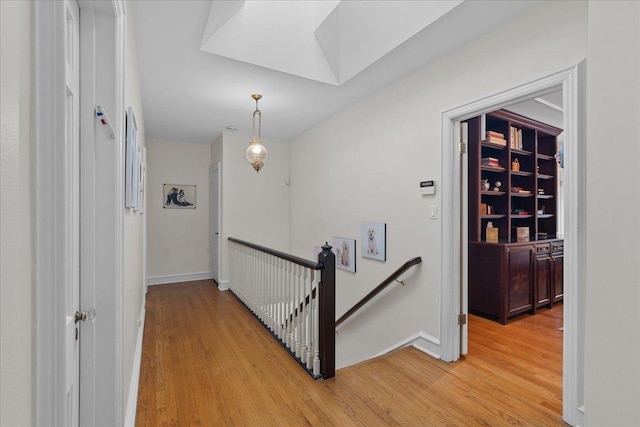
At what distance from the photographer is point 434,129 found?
9.11 feet

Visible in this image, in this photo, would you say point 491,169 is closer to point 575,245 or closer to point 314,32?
point 575,245

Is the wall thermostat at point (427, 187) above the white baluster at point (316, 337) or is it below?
above

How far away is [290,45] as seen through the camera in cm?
295

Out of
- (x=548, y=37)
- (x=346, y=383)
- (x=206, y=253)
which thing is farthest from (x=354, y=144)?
(x=206, y=253)

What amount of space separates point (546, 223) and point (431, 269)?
11.6ft

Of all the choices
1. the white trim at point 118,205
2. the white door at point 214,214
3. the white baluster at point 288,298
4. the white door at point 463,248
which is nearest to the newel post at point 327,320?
the white baluster at point 288,298

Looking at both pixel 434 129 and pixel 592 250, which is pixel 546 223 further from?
pixel 592 250

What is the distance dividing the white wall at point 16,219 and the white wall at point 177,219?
5.57m

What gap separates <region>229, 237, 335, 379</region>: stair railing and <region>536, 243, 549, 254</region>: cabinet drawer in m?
2.94

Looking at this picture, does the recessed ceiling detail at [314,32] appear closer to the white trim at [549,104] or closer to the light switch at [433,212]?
the light switch at [433,212]

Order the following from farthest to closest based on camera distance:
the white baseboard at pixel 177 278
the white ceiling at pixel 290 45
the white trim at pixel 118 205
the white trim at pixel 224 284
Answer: the white baseboard at pixel 177 278 → the white trim at pixel 224 284 → the white ceiling at pixel 290 45 → the white trim at pixel 118 205

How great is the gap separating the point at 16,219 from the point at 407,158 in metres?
2.97

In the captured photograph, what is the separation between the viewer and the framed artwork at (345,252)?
3.94 meters

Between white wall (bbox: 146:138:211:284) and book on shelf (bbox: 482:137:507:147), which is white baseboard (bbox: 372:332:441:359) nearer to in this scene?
book on shelf (bbox: 482:137:507:147)
